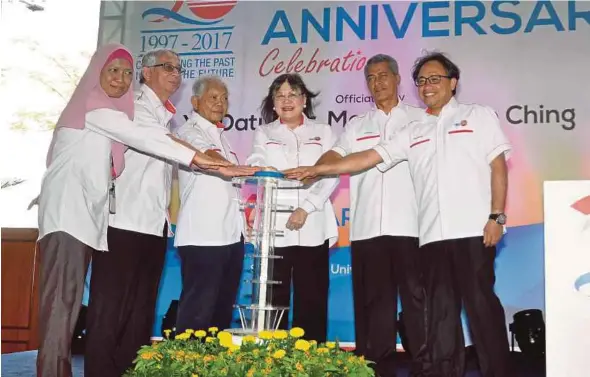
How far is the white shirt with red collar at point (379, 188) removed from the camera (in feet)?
12.8

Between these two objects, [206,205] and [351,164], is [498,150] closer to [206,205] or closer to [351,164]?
[351,164]

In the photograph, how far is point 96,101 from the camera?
3562 millimetres

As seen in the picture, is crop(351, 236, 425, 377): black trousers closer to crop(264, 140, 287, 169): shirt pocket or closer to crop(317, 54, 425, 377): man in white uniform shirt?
crop(317, 54, 425, 377): man in white uniform shirt

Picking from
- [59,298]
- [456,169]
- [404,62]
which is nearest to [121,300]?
[59,298]

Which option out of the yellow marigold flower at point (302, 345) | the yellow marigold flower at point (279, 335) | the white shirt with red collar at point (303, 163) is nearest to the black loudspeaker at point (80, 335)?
the white shirt with red collar at point (303, 163)

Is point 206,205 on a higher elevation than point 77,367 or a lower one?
higher

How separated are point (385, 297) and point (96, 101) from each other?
1851 mm

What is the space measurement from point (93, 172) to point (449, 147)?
1.84m

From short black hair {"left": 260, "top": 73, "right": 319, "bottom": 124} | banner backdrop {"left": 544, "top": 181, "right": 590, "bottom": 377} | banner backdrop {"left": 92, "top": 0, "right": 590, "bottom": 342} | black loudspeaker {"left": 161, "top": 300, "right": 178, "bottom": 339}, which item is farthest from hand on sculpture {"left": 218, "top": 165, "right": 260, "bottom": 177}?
black loudspeaker {"left": 161, "top": 300, "right": 178, "bottom": 339}

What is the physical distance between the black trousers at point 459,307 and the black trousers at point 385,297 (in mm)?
155

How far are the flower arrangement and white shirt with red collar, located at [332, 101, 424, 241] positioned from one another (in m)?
1.69

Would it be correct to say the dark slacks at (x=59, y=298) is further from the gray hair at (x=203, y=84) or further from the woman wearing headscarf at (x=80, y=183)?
the gray hair at (x=203, y=84)

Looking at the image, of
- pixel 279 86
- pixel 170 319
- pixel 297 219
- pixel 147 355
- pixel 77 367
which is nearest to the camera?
pixel 147 355

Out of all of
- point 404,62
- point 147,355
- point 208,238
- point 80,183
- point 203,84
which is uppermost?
point 404,62
